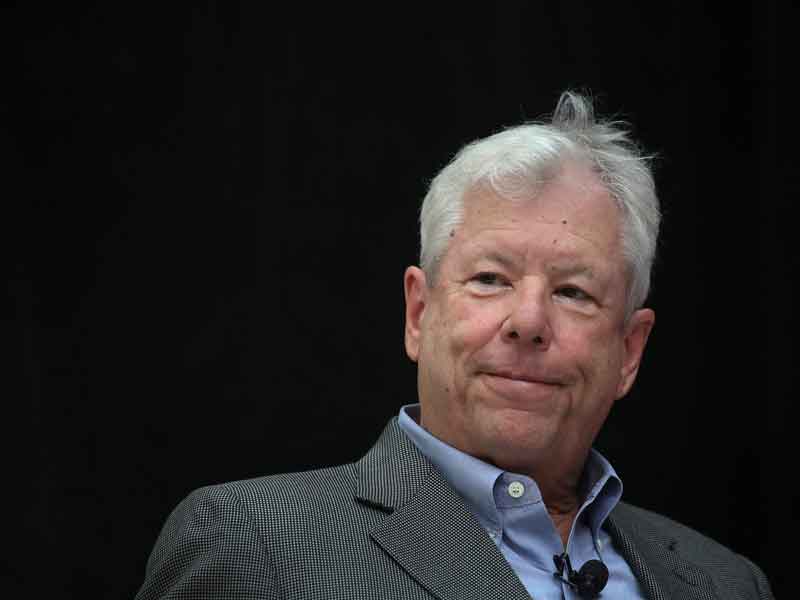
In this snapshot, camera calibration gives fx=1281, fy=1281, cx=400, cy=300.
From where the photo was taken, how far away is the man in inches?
93.8

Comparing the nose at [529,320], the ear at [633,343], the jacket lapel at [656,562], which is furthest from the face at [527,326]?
the jacket lapel at [656,562]

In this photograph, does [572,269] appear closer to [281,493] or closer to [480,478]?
[480,478]

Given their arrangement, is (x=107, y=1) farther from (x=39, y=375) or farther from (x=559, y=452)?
(x=559, y=452)

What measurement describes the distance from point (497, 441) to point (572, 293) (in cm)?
36

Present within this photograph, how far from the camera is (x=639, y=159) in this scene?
116 inches

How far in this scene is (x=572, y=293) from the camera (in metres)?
2.72

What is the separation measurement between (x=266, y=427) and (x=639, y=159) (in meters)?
1.28

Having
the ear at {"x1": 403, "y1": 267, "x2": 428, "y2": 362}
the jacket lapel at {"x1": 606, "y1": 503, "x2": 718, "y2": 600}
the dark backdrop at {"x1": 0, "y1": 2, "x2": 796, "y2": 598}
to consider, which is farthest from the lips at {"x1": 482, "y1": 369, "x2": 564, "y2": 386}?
the dark backdrop at {"x1": 0, "y1": 2, "x2": 796, "y2": 598}

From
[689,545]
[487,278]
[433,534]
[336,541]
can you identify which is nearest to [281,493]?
[336,541]

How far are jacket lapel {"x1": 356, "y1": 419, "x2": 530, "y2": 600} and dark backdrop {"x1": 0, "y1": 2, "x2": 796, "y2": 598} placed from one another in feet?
3.19

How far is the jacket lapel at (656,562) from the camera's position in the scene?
9.14ft

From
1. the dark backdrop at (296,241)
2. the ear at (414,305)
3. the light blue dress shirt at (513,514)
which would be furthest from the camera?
the dark backdrop at (296,241)

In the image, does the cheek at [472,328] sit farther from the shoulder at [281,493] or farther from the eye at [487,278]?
the shoulder at [281,493]

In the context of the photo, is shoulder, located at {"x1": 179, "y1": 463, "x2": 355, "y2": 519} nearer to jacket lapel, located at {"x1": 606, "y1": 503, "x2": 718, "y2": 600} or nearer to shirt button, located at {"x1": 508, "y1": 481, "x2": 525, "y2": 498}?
shirt button, located at {"x1": 508, "y1": 481, "x2": 525, "y2": 498}
